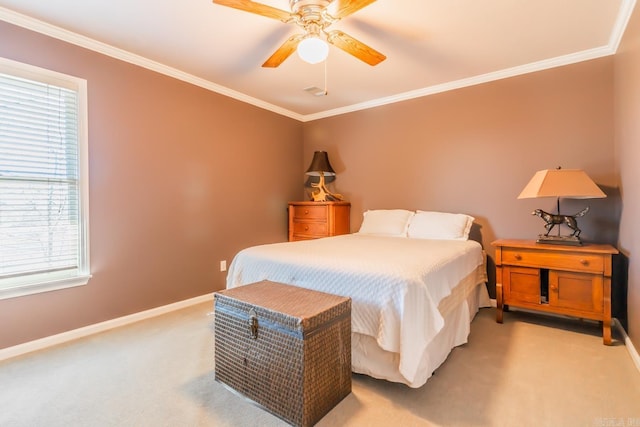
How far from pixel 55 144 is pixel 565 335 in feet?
13.8

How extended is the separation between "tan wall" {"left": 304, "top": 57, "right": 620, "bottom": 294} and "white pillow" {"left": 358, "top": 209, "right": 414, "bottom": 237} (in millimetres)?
298

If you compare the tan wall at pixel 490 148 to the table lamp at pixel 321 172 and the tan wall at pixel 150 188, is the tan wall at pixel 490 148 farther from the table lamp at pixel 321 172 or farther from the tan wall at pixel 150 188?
the tan wall at pixel 150 188

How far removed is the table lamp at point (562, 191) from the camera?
92.6 inches

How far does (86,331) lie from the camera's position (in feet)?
8.23

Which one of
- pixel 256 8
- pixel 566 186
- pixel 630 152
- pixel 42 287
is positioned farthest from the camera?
pixel 566 186

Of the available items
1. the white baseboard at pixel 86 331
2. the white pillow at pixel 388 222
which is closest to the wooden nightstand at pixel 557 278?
the white pillow at pixel 388 222

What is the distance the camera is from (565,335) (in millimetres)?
2424

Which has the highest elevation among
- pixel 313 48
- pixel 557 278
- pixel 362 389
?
pixel 313 48

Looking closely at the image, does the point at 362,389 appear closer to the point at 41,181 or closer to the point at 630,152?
the point at 630,152

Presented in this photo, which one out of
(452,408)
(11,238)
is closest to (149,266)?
(11,238)

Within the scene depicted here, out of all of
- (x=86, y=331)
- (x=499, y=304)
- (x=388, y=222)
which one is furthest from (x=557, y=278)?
(x=86, y=331)

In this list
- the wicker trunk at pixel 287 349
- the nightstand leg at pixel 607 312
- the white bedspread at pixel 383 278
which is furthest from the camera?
the nightstand leg at pixel 607 312

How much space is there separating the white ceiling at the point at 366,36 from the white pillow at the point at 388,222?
1.42m

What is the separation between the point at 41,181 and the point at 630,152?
424cm
